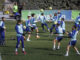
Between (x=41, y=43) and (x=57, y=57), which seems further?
(x=41, y=43)

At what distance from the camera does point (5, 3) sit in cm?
6575

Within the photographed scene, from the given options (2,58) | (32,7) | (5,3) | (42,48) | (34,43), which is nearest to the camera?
(2,58)

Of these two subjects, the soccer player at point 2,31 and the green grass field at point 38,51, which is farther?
the soccer player at point 2,31

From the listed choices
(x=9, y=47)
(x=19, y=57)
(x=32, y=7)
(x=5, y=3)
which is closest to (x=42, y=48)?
(x=9, y=47)

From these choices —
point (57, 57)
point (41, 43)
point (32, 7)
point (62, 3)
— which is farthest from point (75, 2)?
point (57, 57)

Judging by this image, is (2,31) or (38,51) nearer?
(38,51)

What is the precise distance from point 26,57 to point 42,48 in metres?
4.02

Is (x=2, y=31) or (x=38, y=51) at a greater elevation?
(x=2, y=31)

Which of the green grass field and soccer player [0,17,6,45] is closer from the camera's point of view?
the green grass field

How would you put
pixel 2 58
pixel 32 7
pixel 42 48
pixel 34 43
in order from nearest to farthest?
pixel 2 58, pixel 42 48, pixel 34 43, pixel 32 7

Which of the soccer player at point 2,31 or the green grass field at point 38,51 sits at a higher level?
the soccer player at point 2,31

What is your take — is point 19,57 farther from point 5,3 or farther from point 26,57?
point 5,3

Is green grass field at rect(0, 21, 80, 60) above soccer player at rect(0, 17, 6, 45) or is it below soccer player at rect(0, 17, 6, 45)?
below

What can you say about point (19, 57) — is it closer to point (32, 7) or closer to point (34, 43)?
point (34, 43)
